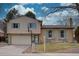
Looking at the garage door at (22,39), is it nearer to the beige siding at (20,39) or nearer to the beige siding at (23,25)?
the beige siding at (20,39)

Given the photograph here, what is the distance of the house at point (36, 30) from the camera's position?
39.1ft

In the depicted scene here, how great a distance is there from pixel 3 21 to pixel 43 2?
98 cm

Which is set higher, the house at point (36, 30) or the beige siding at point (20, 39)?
the house at point (36, 30)

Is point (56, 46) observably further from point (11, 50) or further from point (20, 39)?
point (11, 50)

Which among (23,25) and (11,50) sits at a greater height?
(23,25)

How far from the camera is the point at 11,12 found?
39.0 feet

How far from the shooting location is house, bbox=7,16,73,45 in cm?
1192

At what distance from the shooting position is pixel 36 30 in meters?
12.0


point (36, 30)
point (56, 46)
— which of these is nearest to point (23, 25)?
point (36, 30)

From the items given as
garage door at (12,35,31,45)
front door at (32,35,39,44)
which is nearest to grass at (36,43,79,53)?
front door at (32,35,39,44)

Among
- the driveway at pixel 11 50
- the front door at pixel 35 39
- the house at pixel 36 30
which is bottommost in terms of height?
the driveway at pixel 11 50

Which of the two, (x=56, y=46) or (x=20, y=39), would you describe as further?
(x=20, y=39)

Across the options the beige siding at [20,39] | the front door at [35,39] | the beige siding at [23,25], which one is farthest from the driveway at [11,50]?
the beige siding at [23,25]

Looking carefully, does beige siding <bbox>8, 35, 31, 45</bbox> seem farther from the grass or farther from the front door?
the grass
